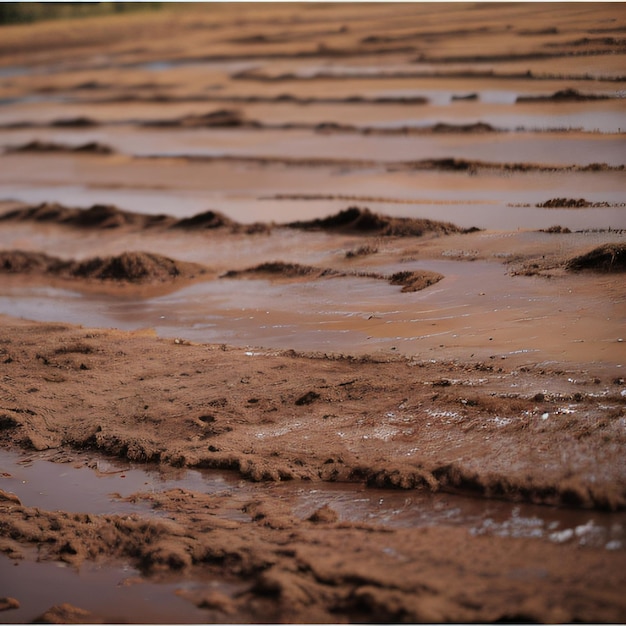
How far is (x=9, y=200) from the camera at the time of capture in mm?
10258

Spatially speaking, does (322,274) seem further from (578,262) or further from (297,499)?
(297,499)

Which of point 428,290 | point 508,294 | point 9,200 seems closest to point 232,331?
point 428,290

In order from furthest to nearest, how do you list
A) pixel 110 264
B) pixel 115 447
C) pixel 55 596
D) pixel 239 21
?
pixel 239 21
pixel 110 264
pixel 115 447
pixel 55 596

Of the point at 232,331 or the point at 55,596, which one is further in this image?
the point at 232,331

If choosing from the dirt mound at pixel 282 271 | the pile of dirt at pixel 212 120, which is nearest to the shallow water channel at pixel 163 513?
the dirt mound at pixel 282 271

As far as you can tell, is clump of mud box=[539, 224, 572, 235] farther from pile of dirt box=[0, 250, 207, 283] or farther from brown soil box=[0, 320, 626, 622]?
pile of dirt box=[0, 250, 207, 283]

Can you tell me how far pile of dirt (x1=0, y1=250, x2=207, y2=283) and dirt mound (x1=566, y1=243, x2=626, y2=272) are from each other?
3251mm

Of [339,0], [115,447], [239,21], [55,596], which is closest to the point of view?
[55,596]

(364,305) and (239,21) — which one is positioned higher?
(239,21)

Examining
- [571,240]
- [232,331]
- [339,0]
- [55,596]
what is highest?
[339,0]

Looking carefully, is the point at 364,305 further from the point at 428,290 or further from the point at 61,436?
the point at 61,436

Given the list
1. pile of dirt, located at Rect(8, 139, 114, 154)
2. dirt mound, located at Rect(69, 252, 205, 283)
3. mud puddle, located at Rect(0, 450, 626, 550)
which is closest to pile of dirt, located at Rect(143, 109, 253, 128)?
pile of dirt, located at Rect(8, 139, 114, 154)

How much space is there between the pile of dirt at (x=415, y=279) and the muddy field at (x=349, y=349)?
2 cm

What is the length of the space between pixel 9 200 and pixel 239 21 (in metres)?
4.34
